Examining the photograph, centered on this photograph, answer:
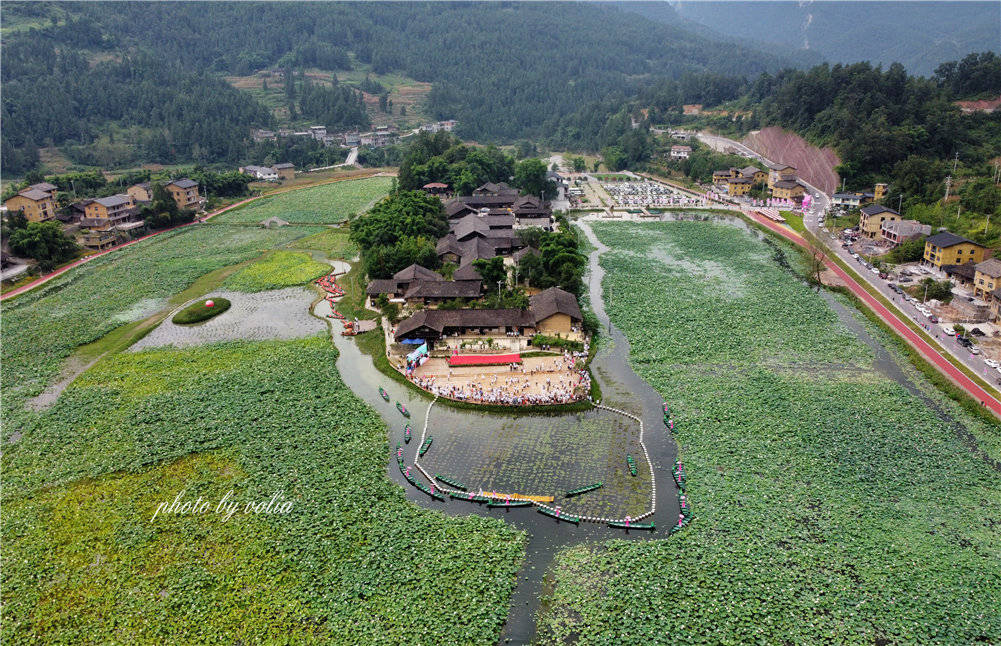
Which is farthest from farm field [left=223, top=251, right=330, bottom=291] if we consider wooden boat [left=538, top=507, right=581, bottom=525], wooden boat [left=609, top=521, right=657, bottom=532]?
wooden boat [left=609, top=521, right=657, bottom=532]

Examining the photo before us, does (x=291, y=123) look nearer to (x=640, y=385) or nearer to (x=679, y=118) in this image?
(x=679, y=118)

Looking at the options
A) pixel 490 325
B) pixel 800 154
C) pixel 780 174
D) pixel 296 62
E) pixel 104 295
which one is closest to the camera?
pixel 490 325

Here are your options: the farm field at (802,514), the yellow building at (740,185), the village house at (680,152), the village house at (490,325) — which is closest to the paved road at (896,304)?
the farm field at (802,514)

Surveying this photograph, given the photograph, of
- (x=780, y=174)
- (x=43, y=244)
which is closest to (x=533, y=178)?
(x=780, y=174)

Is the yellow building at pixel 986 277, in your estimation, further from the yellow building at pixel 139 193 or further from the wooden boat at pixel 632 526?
the yellow building at pixel 139 193

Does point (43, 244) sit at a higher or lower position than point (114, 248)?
higher

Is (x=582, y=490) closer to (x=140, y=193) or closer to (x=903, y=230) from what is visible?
(x=903, y=230)
